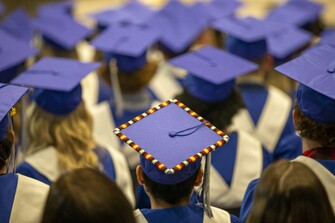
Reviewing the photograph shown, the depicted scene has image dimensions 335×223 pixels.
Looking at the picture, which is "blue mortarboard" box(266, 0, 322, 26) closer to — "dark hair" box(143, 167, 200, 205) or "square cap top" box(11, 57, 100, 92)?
"square cap top" box(11, 57, 100, 92)

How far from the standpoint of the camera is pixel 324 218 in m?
1.52

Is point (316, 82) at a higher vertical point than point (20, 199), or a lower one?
higher

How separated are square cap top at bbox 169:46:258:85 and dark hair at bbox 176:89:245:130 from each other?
→ 0.13 metres

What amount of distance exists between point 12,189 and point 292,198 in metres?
1.11

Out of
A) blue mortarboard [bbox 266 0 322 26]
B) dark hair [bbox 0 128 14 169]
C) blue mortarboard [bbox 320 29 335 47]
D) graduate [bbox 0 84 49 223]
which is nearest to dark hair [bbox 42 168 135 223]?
graduate [bbox 0 84 49 223]

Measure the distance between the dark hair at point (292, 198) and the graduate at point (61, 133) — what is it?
4.07 feet

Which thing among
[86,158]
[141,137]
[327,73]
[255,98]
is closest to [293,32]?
[255,98]

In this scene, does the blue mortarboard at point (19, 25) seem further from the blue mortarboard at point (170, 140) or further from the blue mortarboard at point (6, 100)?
the blue mortarboard at point (170, 140)

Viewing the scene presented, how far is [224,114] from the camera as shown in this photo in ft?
8.94

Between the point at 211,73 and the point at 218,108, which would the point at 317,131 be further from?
the point at 211,73

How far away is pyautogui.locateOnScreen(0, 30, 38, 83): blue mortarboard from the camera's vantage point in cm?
322

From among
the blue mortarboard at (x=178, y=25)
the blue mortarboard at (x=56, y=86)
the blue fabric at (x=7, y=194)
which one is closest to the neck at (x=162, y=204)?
the blue fabric at (x=7, y=194)

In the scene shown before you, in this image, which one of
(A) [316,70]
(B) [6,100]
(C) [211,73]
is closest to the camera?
(B) [6,100]

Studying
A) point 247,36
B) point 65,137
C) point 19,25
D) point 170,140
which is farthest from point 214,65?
point 19,25
